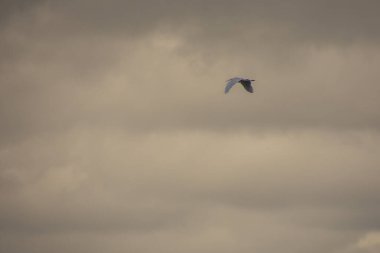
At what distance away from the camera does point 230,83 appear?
178ft
